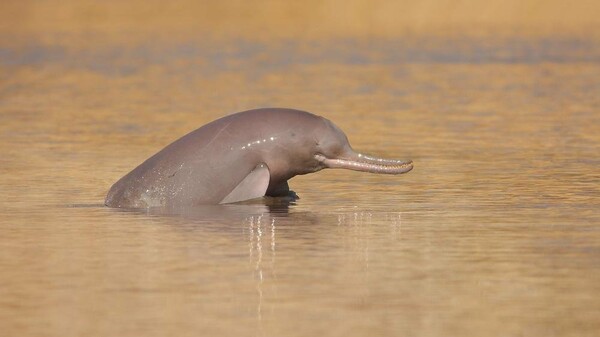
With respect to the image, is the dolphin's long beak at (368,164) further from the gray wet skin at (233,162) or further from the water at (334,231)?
the water at (334,231)

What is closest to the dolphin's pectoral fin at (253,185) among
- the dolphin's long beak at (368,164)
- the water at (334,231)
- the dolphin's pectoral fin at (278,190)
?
the water at (334,231)

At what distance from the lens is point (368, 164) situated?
51.7ft

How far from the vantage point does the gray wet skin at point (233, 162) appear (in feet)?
50.5

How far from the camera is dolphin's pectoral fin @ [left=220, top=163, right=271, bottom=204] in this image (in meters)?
15.3

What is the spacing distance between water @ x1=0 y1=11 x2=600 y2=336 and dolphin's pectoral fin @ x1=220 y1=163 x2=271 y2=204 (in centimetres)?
18

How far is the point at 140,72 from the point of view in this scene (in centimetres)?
4009

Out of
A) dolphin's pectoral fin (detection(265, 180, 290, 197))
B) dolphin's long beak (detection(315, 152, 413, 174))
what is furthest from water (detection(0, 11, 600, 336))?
dolphin's long beak (detection(315, 152, 413, 174))

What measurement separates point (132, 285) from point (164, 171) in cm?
423

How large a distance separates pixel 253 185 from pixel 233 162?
0.29 m

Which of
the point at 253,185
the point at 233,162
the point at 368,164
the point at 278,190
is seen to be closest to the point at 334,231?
the point at 253,185

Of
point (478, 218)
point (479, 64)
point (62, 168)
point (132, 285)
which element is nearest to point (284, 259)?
point (132, 285)

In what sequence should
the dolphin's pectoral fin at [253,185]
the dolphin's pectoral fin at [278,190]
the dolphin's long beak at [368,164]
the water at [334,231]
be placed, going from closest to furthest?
the water at [334,231] → the dolphin's pectoral fin at [253,185] → the dolphin's long beak at [368,164] → the dolphin's pectoral fin at [278,190]

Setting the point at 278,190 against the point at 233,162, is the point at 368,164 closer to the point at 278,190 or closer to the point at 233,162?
the point at 278,190

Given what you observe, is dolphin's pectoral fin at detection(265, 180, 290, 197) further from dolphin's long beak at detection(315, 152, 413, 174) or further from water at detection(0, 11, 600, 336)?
dolphin's long beak at detection(315, 152, 413, 174)
